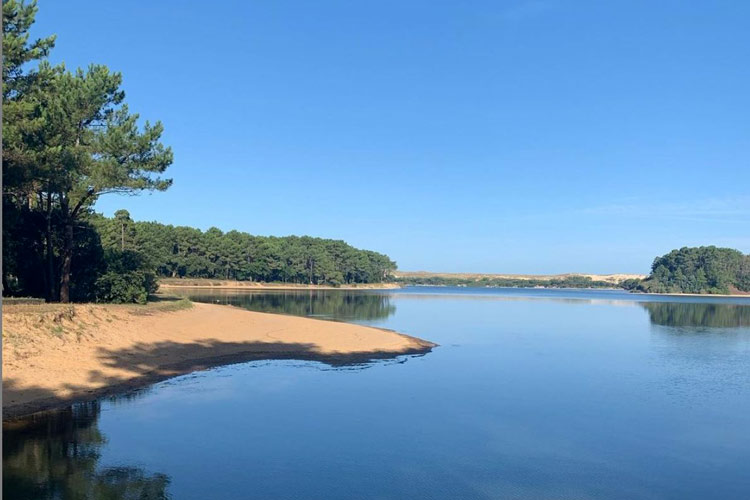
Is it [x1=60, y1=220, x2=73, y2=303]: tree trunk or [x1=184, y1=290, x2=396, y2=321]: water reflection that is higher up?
[x1=60, y1=220, x2=73, y2=303]: tree trunk

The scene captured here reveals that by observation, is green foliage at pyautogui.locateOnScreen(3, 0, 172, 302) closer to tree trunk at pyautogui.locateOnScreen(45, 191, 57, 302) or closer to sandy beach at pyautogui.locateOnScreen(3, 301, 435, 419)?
tree trunk at pyautogui.locateOnScreen(45, 191, 57, 302)

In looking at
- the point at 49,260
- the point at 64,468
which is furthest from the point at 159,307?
the point at 64,468

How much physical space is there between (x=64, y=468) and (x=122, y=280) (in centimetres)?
2758

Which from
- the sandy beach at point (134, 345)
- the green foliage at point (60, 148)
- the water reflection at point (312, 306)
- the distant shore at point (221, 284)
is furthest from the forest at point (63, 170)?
the distant shore at point (221, 284)

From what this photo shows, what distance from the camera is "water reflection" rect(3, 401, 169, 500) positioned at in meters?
11.8

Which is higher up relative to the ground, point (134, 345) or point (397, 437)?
point (134, 345)

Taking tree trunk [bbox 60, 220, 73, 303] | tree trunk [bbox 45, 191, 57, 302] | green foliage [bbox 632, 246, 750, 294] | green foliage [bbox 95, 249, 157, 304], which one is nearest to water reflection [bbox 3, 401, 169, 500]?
tree trunk [bbox 60, 220, 73, 303]

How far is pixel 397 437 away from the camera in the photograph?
54.6ft

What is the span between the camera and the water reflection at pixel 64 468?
11.8 metres

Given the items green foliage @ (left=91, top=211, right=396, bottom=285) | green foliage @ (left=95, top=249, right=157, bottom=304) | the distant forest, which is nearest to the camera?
the distant forest

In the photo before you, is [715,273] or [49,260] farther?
[715,273]

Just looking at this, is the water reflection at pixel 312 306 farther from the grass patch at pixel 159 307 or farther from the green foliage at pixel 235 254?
the green foliage at pixel 235 254

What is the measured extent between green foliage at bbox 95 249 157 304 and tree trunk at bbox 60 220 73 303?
8.48 feet

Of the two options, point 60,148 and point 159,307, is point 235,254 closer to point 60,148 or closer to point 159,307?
point 159,307
